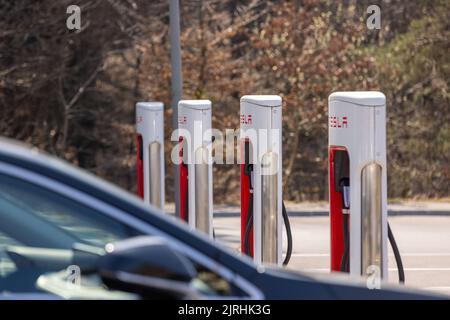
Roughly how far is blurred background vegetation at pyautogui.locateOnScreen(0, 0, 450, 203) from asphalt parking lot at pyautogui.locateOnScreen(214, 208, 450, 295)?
9.03 m

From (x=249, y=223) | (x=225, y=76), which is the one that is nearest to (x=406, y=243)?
Answer: (x=249, y=223)

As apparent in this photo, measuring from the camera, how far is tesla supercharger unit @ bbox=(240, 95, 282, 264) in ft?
36.1

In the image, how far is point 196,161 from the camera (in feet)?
42.7

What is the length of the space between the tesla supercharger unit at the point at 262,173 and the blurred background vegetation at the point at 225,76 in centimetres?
1760

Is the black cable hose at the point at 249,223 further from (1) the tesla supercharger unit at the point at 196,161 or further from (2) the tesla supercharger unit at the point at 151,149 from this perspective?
(2) the tesla supercharger unit at the point at 151,149

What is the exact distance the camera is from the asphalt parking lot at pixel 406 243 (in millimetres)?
13492

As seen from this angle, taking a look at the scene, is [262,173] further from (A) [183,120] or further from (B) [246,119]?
(A) [183,120]

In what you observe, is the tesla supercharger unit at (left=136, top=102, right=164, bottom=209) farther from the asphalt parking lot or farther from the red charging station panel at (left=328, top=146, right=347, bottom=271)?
the red charging station panel at (left=328, top=146, right=347, bottom=271)

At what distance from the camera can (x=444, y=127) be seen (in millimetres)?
34219

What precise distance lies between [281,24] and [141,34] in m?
4.63

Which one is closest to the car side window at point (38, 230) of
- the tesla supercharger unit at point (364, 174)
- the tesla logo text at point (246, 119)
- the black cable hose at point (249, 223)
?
the tesla supercharger unit at point (364, 174)

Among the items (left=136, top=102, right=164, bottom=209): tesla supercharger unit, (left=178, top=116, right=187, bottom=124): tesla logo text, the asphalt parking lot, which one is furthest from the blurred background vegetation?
(left=178, top=116, right=187, bottom=124): tesla logo text
